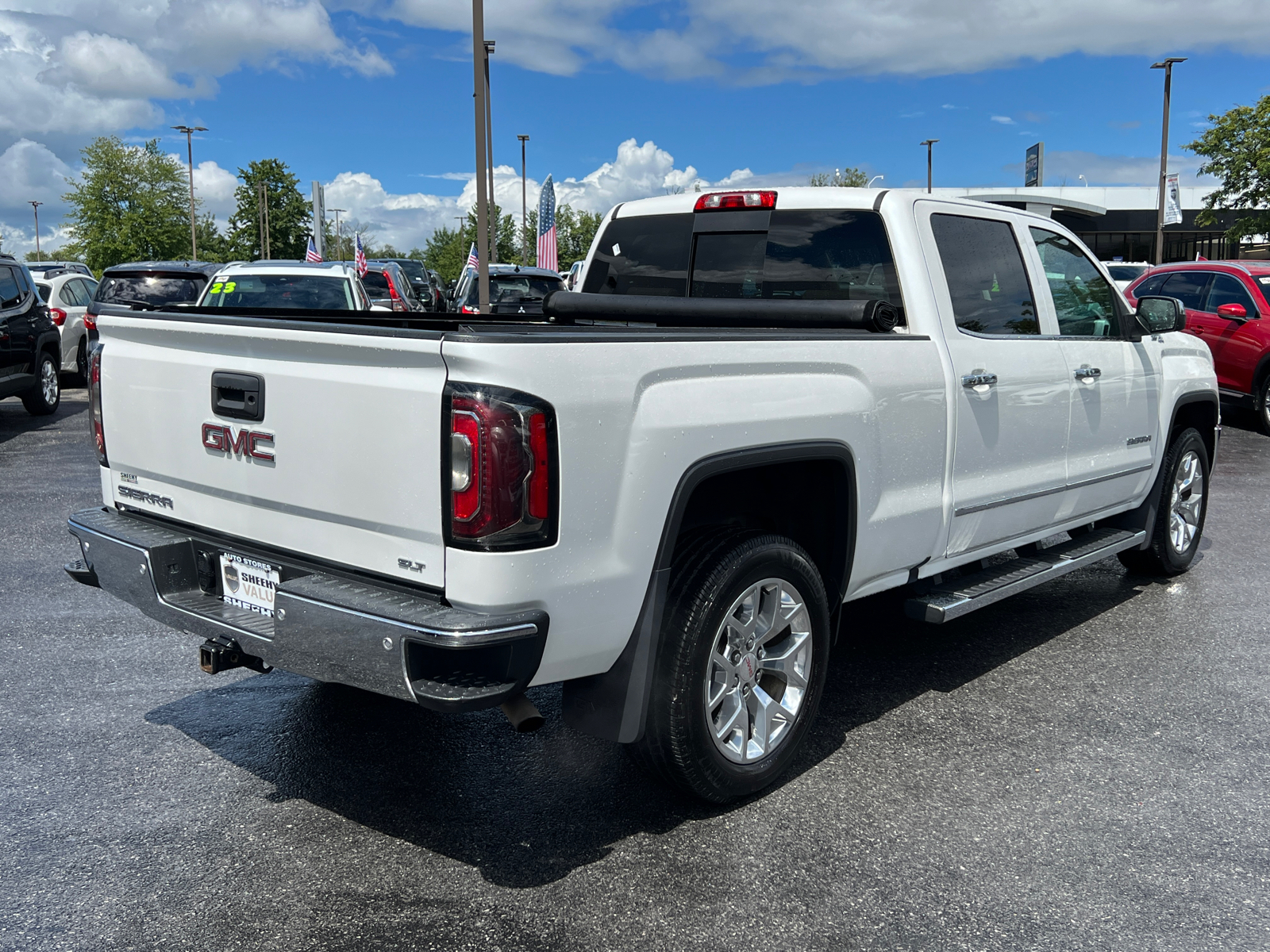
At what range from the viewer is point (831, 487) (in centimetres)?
395

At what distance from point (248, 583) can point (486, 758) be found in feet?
3.74

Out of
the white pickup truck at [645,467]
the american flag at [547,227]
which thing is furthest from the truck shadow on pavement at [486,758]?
the american flag at [547,227]

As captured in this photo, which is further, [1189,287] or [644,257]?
[1189,287]

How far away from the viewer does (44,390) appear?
14.3 meters

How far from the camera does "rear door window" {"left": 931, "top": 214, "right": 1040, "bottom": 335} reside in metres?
4.59

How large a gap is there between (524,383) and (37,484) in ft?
28.0

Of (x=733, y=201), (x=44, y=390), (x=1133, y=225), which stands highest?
(x=1133, y=225)

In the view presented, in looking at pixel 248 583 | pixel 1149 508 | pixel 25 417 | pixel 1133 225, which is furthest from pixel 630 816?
pixel 1133 225

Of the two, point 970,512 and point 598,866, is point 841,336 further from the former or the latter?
point 598,866

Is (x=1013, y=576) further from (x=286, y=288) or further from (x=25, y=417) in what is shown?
(x=25, y=417)

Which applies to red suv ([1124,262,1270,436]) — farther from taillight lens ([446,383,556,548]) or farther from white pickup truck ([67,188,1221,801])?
taillight lens ([446,383,556,548])

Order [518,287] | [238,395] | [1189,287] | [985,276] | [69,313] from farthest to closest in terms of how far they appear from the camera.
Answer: [518,287] → [69,313] → [1189,287] → [985,276] → [238,395]

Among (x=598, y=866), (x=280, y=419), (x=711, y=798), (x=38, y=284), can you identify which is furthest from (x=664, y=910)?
(x=38, y=284)

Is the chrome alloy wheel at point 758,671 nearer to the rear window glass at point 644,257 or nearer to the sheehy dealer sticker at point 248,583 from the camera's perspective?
the sheehy dealer sticker at point 248,583
